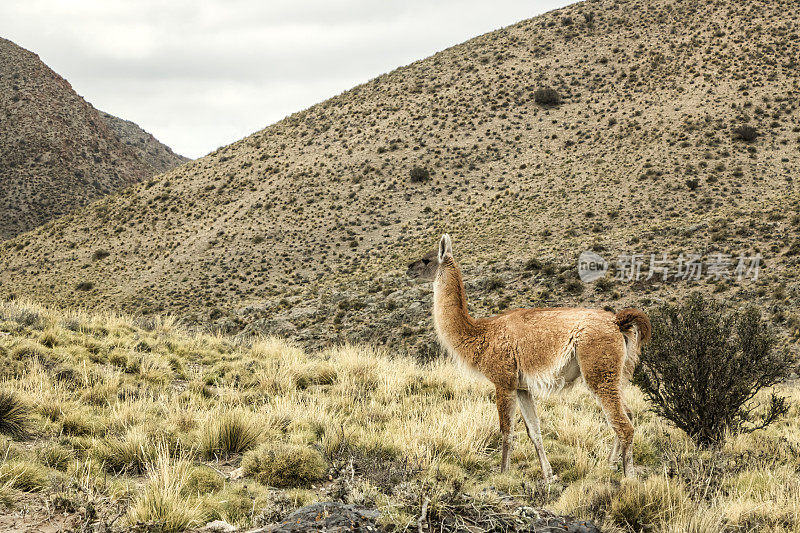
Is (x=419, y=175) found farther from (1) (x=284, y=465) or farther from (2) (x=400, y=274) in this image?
(1) (x=284, y=465)

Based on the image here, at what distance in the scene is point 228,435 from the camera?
5.91 m

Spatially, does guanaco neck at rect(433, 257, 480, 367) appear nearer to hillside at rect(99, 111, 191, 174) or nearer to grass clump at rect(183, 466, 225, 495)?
grass clump at rect(183, 466, 225, 495)

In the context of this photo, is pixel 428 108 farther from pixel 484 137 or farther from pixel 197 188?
pixel 197 188

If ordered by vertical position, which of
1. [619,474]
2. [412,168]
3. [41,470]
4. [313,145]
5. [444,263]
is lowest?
[619,474]

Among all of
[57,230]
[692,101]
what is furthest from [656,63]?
[57,230]

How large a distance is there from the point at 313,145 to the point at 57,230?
979 inches

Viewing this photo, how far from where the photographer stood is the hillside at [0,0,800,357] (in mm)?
27328

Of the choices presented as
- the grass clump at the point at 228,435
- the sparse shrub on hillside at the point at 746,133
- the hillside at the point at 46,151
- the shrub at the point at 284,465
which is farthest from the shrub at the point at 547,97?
the hillside at the point at 46,151

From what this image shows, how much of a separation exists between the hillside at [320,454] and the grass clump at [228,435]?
16mm

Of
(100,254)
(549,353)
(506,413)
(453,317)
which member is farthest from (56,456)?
(100,254)

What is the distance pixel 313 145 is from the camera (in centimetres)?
5116

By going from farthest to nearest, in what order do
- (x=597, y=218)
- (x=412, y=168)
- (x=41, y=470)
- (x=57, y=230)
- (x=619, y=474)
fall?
(x=57, y=230)
(x=412, y=168)
(x=597, y=218)
(x=619, y=474)
(x=41, y=470)

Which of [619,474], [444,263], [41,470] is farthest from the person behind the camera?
[444,263]

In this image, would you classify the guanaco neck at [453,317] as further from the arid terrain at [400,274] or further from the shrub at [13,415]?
the shrub at [13,415]
